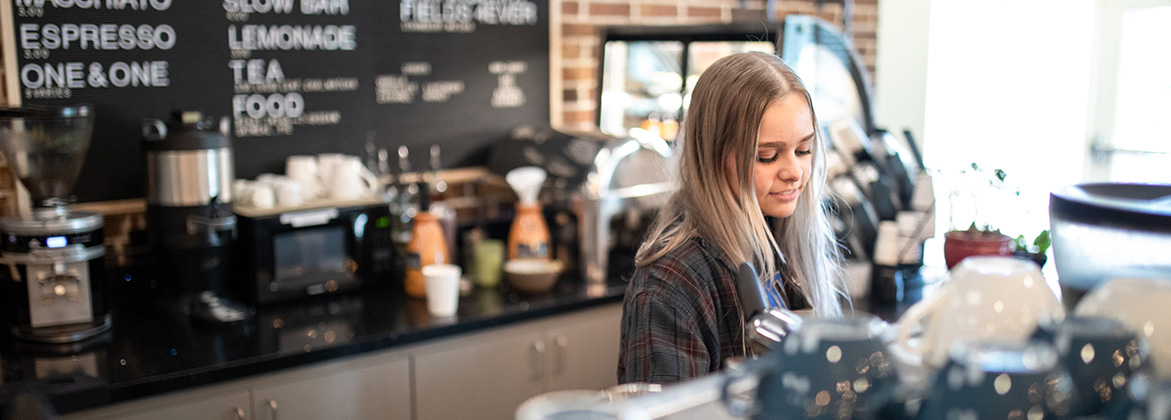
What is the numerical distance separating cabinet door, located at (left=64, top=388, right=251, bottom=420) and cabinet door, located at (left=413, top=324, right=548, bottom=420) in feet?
1.49

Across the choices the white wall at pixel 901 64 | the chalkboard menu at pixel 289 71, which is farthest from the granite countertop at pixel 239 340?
the white wall at pixel 901 64

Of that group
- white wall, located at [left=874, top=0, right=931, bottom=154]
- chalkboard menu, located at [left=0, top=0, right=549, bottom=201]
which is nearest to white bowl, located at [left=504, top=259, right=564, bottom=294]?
chalkboard menu, located at [left=0, top=0, right=549, bottom=201]

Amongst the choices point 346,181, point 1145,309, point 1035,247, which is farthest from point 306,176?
point 1145,309

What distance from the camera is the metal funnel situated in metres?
1.94

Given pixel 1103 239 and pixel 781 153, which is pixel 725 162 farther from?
pixel 1103 239

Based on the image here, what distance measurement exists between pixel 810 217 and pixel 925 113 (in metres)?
3.54

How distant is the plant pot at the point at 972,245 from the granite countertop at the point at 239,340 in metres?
0.96

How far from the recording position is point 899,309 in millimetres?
2344

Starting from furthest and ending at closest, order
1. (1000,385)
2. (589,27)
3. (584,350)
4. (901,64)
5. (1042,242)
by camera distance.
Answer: (901,64) → (589,27) → (584,350) → (1042,242) → (1000,385)

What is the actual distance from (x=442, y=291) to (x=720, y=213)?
113cm

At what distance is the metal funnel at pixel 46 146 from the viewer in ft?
6.37

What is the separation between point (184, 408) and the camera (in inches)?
76.3

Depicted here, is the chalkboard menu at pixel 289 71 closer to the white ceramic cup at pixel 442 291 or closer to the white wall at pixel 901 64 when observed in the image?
the white ceramic cup at pixel 442 291

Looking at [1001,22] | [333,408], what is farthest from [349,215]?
[1001,22]
